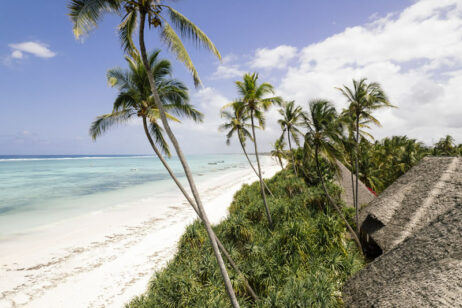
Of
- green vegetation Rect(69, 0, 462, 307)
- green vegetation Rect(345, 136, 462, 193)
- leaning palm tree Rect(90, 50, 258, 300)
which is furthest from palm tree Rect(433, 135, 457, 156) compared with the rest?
leaning palm tree Rect(90, 50, 258, 300)

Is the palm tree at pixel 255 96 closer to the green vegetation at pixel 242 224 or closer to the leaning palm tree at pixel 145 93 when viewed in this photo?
the green vegetation at pixel 242 224

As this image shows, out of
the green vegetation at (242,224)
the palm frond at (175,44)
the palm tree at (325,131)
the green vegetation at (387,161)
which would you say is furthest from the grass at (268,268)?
the green vegetation at (387,161)

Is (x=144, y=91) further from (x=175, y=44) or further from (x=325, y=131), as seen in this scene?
(x=325, y=131)

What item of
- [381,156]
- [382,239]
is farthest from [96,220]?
[381,156]

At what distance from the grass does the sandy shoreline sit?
5.19ft

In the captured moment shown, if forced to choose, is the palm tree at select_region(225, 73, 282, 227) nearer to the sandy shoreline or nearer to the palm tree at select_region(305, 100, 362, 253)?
the palm tree at select_region(305, 100, 362, 253)

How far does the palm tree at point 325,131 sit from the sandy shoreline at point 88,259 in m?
8.62

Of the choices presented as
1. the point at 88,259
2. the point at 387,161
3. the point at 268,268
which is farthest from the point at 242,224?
the point at 387,161

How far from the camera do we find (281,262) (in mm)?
7520

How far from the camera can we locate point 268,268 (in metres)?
7.17

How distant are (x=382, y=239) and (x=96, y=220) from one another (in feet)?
57.9

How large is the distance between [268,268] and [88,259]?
8.38 meters

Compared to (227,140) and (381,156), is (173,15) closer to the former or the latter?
(227,140)

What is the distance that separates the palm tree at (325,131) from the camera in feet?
30.0
